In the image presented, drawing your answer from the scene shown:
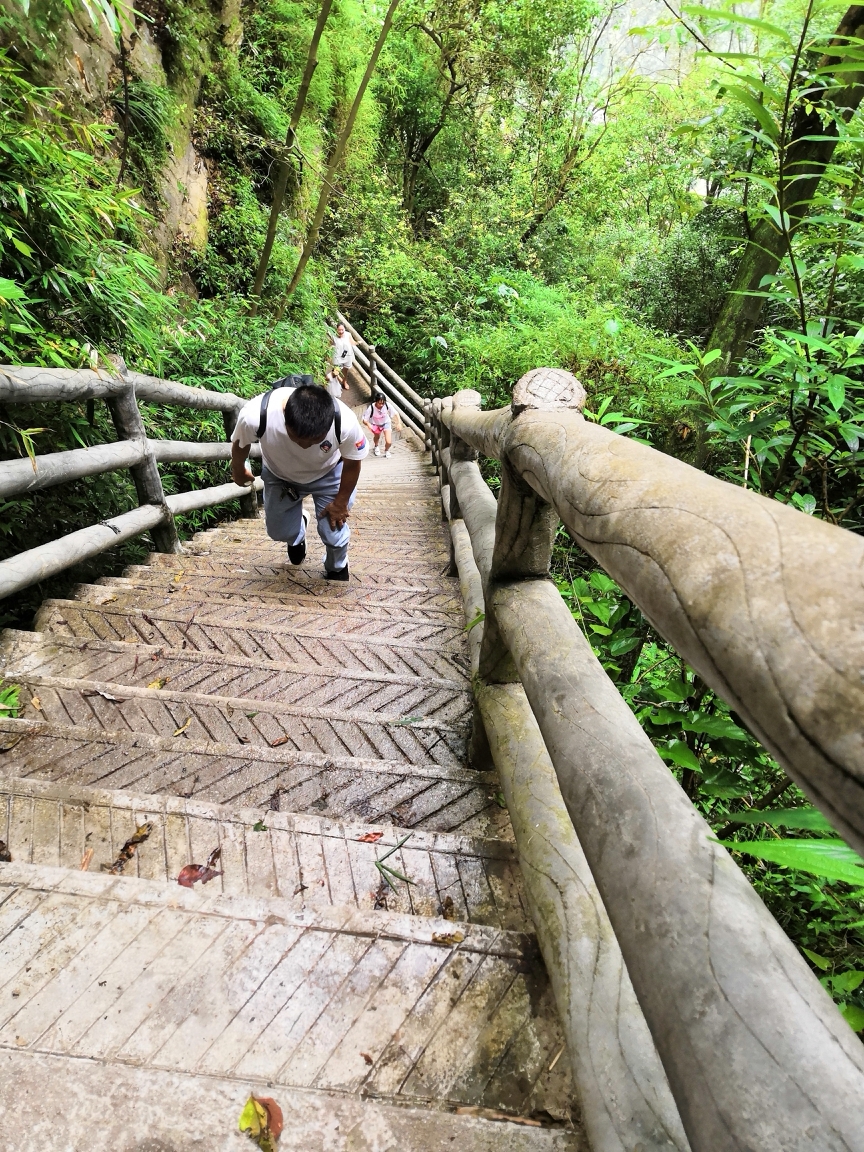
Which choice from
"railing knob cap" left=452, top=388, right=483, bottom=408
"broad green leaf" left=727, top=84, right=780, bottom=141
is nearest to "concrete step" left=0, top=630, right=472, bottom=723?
"broad green leaf" left=727, top=84, right=780, bottom=141

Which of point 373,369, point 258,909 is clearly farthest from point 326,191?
point 258,909

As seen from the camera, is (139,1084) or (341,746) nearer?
(139,1084)

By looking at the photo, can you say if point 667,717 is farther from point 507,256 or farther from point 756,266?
point 507,256

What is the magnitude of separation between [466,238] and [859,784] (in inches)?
692

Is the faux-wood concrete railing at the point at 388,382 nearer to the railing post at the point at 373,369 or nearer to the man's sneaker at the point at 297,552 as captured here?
the railing post at the point at 373,369

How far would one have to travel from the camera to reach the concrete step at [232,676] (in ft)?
7.18

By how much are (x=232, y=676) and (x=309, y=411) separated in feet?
4.32

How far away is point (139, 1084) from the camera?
2.87ft

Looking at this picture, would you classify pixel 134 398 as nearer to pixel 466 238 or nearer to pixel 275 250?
pixel 275 250

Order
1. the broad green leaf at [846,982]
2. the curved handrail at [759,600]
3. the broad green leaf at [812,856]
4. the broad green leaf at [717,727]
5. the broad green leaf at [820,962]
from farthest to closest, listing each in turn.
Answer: the broad green leaf at [820,962], the broad green leaf at [846,982], the broad green leaf at [717,727], the broad green leaf at [812,856], the curved handrail at [759,600]

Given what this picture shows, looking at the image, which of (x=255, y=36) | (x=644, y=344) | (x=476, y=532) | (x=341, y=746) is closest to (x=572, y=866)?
(x=341, y=746)

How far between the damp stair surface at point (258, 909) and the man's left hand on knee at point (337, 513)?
3.34 feet

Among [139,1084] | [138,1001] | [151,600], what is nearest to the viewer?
[139,1084]

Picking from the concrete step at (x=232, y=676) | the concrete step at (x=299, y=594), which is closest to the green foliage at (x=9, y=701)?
the concrete step at (x=232, y=676)
